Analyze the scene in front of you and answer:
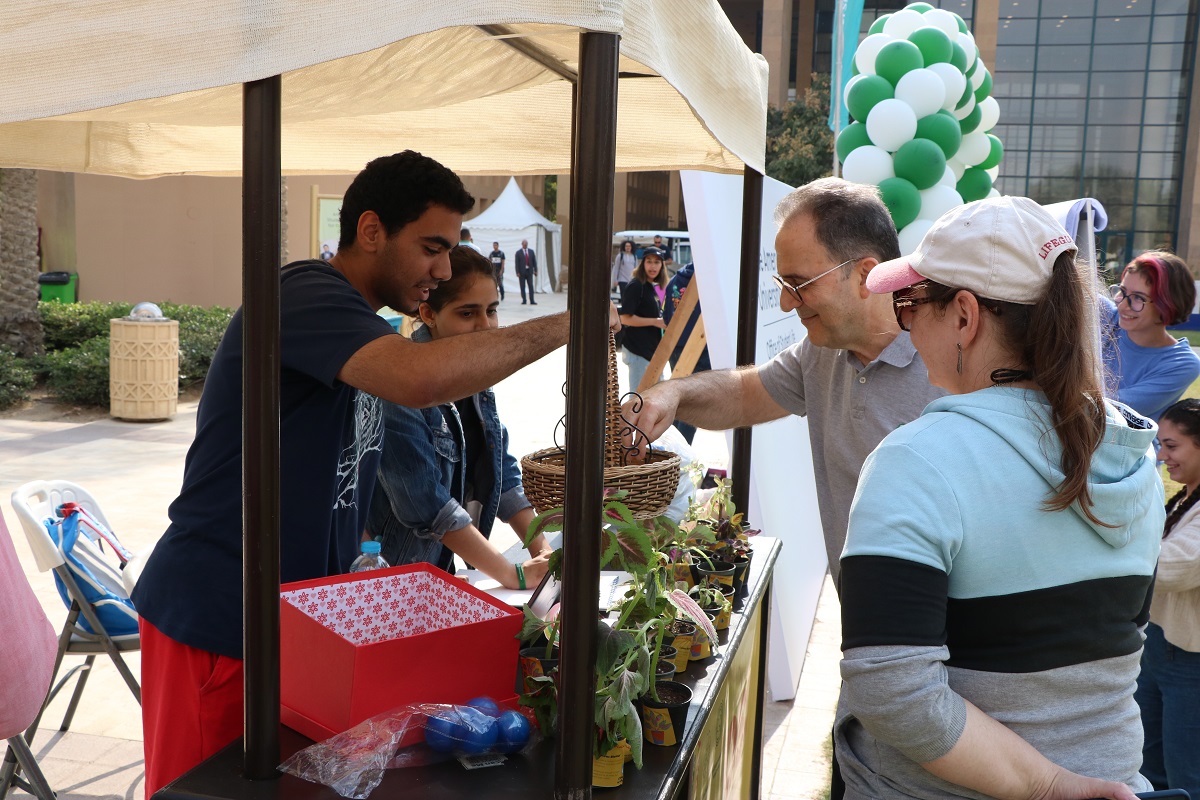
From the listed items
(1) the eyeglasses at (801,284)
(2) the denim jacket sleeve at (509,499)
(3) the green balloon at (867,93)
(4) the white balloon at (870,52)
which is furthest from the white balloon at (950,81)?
(1) the eyeglasses at (801,284)

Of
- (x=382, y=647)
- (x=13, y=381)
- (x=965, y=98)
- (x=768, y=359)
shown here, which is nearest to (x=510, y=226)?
(x=13, y=381)

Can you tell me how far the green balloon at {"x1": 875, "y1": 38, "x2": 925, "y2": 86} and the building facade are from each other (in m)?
23.3

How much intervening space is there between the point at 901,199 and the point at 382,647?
5784 mm

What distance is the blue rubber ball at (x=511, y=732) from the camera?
1.69 meters

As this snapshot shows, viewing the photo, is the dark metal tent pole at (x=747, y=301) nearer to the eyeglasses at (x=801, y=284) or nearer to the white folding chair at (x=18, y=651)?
the eyeglasses at (x=801, y=284)

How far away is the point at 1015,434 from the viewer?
141 cm

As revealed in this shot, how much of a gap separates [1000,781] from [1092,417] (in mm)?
517

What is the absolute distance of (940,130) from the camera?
6980mm

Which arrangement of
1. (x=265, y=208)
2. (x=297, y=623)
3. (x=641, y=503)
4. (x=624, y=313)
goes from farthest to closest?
(x=624, y=313) < (x=641, y=503) < (x=297, y=623) < (x=265, y=208)

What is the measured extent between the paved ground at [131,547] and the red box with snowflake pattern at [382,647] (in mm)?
2096

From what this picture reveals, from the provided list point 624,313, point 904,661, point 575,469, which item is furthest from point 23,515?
point 624,313

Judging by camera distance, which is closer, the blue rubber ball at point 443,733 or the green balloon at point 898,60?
the blue rubber ball at point 443,733

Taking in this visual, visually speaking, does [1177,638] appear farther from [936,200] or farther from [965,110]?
[965,110]

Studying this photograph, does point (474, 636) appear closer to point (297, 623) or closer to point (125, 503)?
point (297, 623)
